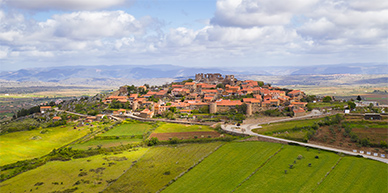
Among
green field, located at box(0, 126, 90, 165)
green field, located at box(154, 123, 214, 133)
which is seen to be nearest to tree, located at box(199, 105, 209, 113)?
green field, located at box(154, 123, 214, 133)

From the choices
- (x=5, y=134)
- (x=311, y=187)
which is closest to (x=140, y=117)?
(x=5, y=134)

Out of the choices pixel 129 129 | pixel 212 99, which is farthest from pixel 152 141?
pixel 212 99

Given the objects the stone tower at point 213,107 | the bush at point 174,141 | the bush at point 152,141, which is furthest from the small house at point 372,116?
the bush at point 152,141

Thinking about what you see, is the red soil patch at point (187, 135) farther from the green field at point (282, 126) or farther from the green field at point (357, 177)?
the green field at point (357, 177)

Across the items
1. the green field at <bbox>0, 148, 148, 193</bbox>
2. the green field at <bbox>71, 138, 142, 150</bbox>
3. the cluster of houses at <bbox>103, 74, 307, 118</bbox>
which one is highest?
the cluster of houses at <bbox>103, 74, 307, 118</bbox>

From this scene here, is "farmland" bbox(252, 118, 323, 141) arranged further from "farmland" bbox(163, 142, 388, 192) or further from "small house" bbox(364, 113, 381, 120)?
"small house" bbox(364, 113, 381, 120)

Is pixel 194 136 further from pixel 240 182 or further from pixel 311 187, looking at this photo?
pixel 311 187
